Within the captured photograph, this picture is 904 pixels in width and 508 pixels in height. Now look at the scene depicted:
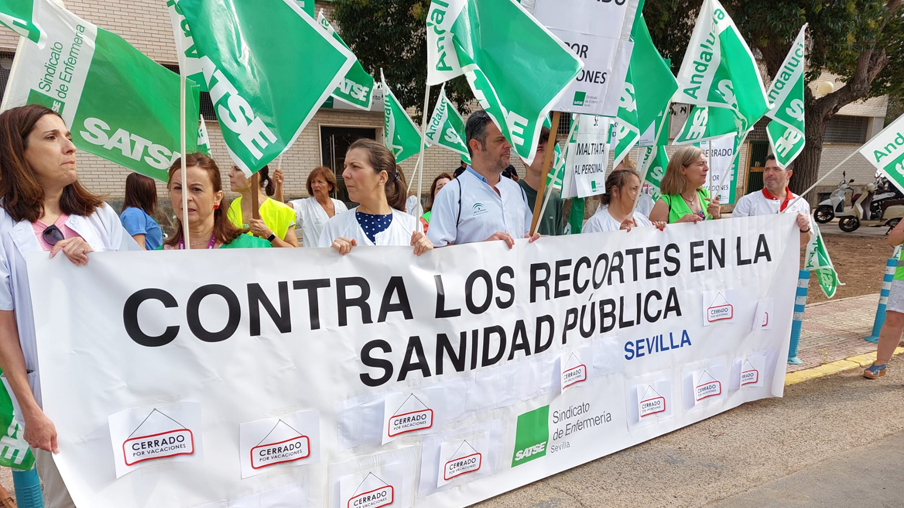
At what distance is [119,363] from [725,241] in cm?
368

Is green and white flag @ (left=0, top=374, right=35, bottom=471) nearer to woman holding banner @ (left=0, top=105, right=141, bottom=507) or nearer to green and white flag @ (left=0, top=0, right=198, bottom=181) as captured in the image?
woman holding banner @ (left=0, top=105, right=141, bottom=507)

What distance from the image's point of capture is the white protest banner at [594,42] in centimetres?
320

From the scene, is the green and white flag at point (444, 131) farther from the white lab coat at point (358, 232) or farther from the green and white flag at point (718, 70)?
the white lab coat at point (358, 232)

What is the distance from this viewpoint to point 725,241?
4.28 m

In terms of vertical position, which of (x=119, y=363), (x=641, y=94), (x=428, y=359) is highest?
(x=641, y=94)

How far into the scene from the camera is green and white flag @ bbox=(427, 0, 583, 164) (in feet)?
9.77

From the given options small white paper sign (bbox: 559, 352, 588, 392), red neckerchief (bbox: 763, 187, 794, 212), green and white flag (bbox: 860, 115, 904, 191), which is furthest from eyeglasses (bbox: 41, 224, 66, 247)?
red neckerchief (bbox: 763, 187, 794, 212)

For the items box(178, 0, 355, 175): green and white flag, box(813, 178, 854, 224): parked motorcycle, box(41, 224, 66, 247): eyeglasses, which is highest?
box(178, 0, 355, 175): green and white flag

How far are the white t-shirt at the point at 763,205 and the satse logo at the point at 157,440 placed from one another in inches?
190

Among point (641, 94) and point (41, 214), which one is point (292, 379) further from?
point (641, 94)

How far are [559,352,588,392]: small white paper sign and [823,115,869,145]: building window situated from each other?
81.7 feet

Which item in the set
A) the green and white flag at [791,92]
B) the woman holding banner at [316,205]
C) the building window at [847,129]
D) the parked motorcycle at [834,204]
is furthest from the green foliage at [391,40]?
the building window at [847,129]

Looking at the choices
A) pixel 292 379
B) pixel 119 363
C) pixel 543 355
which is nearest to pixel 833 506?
pixel 543 355

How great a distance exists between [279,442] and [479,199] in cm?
160
